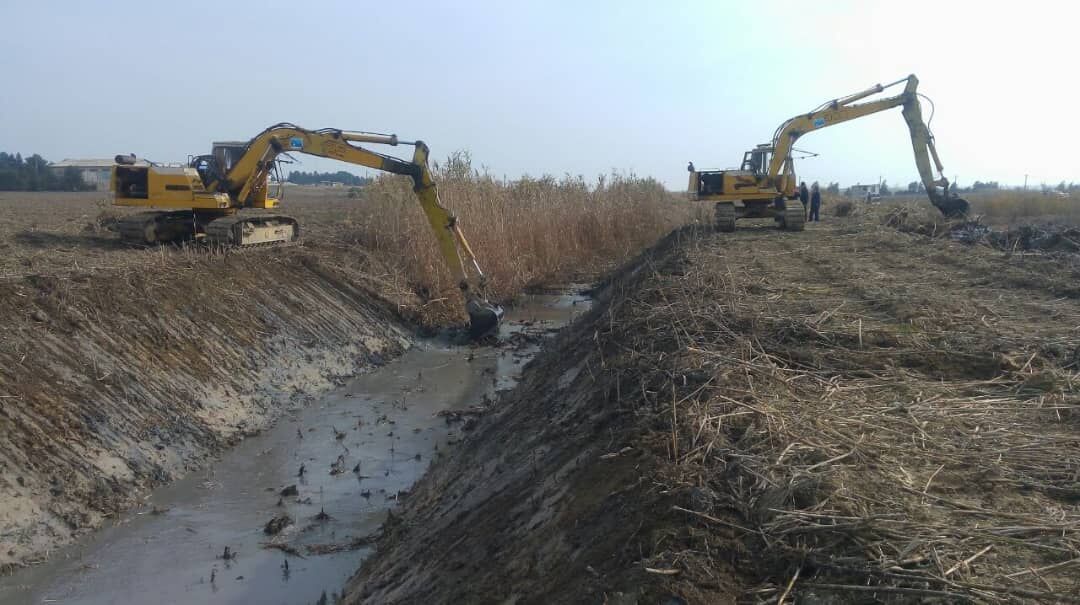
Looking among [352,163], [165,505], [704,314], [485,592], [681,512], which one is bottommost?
[165,505]

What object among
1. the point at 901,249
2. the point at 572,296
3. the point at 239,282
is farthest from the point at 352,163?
the point at 901,249

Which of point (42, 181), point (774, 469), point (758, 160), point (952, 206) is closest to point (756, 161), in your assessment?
point (758, 160)

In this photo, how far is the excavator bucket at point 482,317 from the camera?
1408 cm

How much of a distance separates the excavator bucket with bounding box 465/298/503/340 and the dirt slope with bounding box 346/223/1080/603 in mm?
5480

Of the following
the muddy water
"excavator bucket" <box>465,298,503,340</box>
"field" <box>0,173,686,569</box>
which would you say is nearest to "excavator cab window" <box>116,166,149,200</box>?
"field" <box>0,173,686,569</box>

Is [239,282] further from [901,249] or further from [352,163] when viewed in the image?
[901,249]

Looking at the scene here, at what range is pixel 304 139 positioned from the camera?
14008mm

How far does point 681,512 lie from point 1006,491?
1.58 meters

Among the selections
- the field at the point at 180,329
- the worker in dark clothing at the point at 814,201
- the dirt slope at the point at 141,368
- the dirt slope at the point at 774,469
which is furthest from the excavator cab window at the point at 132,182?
the worker in dark clothing at the point at 814,201

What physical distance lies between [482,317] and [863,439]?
1005 centimetres

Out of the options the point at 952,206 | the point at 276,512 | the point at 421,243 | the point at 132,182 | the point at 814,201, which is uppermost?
the point at 814,201

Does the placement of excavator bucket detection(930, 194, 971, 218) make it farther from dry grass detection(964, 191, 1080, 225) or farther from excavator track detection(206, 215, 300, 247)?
excavator track detection(206, 215, 300, 247)

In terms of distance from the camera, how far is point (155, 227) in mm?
14500

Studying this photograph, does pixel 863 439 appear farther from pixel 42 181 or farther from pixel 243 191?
pixel 42 181
